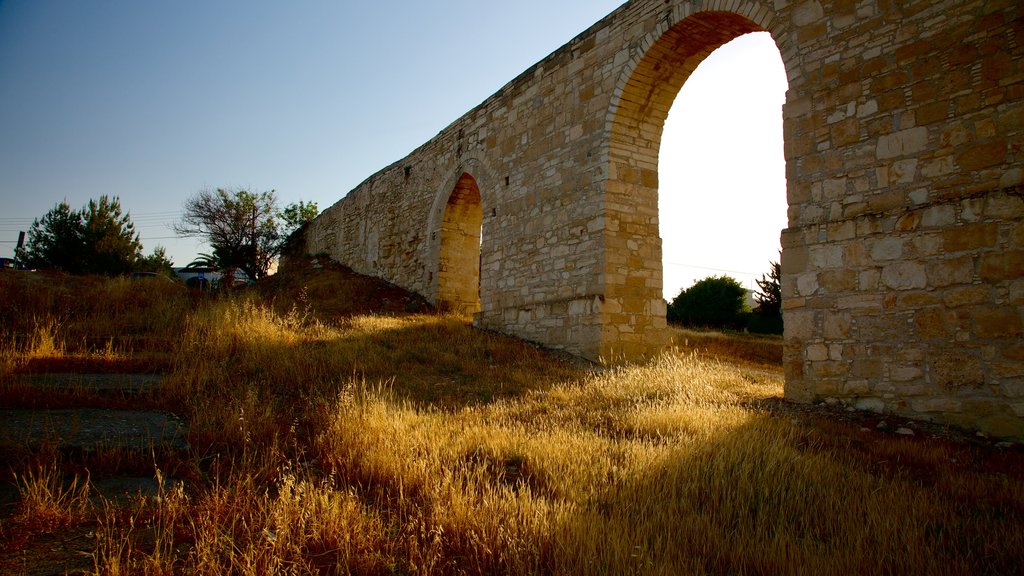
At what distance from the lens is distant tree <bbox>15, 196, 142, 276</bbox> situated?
2641 centimetres

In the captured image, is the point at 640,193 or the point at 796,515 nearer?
the point at 796,515

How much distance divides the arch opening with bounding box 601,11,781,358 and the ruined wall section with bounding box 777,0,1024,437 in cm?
249

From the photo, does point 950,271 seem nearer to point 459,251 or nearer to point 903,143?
point 903,143

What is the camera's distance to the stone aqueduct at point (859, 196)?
4.73m

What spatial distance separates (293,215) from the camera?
27344 mm

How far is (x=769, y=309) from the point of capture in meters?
17.9

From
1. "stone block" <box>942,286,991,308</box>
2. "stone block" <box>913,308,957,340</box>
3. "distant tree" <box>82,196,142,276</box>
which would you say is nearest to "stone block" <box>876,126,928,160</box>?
"stone block" <box>942,286,991,308</box>

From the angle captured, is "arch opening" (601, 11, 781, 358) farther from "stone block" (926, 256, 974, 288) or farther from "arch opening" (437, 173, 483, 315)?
"arch opening" (437, 173, 483, 315)

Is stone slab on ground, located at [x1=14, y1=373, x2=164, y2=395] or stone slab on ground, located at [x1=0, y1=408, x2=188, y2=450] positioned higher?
stone slab on ground, located at [x1=14, y1=373, x2=164, y2=395]

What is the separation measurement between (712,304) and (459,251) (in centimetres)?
935

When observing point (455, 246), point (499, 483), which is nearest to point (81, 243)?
point (455, 246)

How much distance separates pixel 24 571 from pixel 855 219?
6.57 meters

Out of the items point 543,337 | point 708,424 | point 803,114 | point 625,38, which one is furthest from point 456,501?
point 625,38

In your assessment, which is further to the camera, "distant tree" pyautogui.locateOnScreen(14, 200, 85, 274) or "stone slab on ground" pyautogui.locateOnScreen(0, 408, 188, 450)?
"distant tree" pyautogui.locateOnScreen(14, 200, 85, 274)
